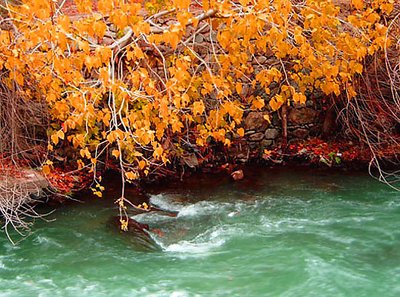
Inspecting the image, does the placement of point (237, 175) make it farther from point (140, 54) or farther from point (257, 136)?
point (140, 54)

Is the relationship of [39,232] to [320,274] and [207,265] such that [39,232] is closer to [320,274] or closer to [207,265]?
[207,265]

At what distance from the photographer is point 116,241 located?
6.12m

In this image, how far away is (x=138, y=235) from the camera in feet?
20.5

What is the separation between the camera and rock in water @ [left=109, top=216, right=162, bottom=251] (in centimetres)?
594

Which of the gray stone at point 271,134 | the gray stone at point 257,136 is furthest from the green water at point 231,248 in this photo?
the gray stone at point 271,134

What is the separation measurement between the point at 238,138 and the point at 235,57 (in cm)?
320

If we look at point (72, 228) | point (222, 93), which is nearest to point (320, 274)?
point (222, 93)

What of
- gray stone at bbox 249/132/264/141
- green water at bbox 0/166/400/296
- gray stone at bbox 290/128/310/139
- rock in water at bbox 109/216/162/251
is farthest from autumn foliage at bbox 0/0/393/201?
gray stone at bbox 290/128/310/139

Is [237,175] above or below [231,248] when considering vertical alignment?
above

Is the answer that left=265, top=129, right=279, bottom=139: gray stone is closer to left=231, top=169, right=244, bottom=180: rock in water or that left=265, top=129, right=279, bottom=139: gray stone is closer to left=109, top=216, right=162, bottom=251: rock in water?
left=231, top=169, right=244, bottom=180: rock in water

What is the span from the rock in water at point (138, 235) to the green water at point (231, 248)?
9 centimetres

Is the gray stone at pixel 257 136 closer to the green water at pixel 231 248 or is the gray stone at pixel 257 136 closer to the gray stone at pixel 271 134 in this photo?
the gray stone at pixel 271 134

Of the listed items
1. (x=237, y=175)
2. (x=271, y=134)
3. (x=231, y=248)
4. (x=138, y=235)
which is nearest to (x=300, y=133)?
(x=271, y=134)

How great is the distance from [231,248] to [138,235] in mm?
1162
